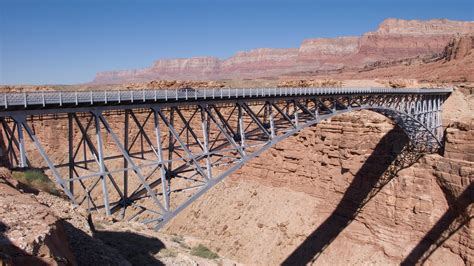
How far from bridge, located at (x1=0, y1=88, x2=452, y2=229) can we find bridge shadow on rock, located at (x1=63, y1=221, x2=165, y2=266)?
32.4 inches

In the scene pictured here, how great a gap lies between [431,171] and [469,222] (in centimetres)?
436

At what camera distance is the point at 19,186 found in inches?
384

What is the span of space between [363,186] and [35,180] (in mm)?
24531

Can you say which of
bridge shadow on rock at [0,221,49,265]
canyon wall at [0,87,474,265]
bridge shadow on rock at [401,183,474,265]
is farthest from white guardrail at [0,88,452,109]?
bridge shadow on rock at [401,183,474,265]

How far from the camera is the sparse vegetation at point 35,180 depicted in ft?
35.8

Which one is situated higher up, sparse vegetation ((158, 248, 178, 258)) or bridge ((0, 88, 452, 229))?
bridge ((0, 88, 452, 229))

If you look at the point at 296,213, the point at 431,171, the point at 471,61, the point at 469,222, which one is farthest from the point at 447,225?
the point at 471,61

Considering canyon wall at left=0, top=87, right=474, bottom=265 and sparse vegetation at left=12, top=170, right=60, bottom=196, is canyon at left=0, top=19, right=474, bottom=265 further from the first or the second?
sparse vegetation at left=12, top=170, right=60, bottom=196

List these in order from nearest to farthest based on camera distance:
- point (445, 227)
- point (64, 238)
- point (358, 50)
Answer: point (64, 238) < point (445, 227) < point (358, 50)

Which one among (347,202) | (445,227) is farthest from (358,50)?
(445,227)

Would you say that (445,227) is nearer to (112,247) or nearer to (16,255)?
(112,247)

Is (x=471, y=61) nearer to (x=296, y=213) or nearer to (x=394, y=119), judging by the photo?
(x=394, y=119)

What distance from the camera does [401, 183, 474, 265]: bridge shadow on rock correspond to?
977 inches

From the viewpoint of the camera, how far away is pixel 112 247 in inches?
481
